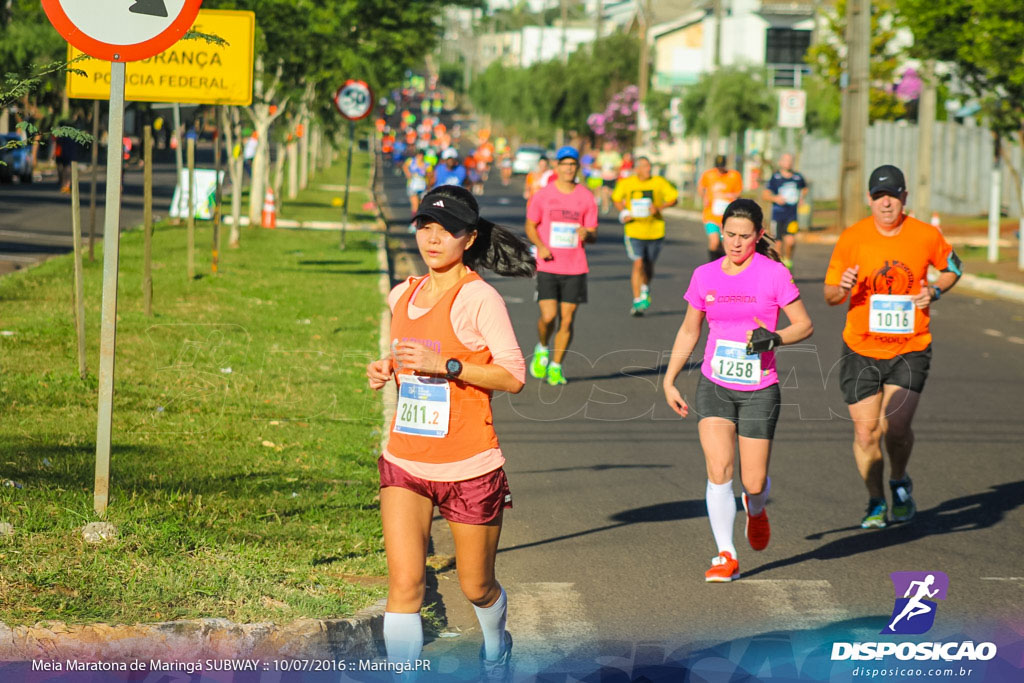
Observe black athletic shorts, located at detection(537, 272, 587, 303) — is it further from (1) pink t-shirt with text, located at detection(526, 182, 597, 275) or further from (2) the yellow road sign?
(2) the yellow road sign

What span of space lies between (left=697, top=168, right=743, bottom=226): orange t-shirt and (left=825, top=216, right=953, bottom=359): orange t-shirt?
12.1 m

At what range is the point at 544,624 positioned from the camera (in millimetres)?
5938

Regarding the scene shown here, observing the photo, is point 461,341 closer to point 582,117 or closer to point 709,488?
point 709,488

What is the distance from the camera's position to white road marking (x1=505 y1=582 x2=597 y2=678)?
549cm

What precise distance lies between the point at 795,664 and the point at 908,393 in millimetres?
2732

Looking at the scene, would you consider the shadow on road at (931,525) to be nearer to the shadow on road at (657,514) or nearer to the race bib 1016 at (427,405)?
the shadow on road at (657,514)

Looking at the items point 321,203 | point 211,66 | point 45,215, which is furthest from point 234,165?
point 321,203

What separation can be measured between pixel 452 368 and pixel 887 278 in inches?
150

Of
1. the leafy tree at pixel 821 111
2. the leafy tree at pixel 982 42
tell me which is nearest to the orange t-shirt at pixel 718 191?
the leafy tree at pixel 982 42

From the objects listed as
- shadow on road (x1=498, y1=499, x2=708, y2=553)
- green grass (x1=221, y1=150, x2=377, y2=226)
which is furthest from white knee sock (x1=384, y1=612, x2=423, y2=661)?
green grass (x1=221, y1=150, x2=377, y2=226)

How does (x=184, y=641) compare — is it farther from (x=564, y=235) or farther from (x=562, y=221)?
(x=562, y=221)

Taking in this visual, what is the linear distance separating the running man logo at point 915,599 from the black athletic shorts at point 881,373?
1245 mm

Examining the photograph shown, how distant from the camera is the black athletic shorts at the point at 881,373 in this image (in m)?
7.84

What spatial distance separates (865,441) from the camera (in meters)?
7.89
